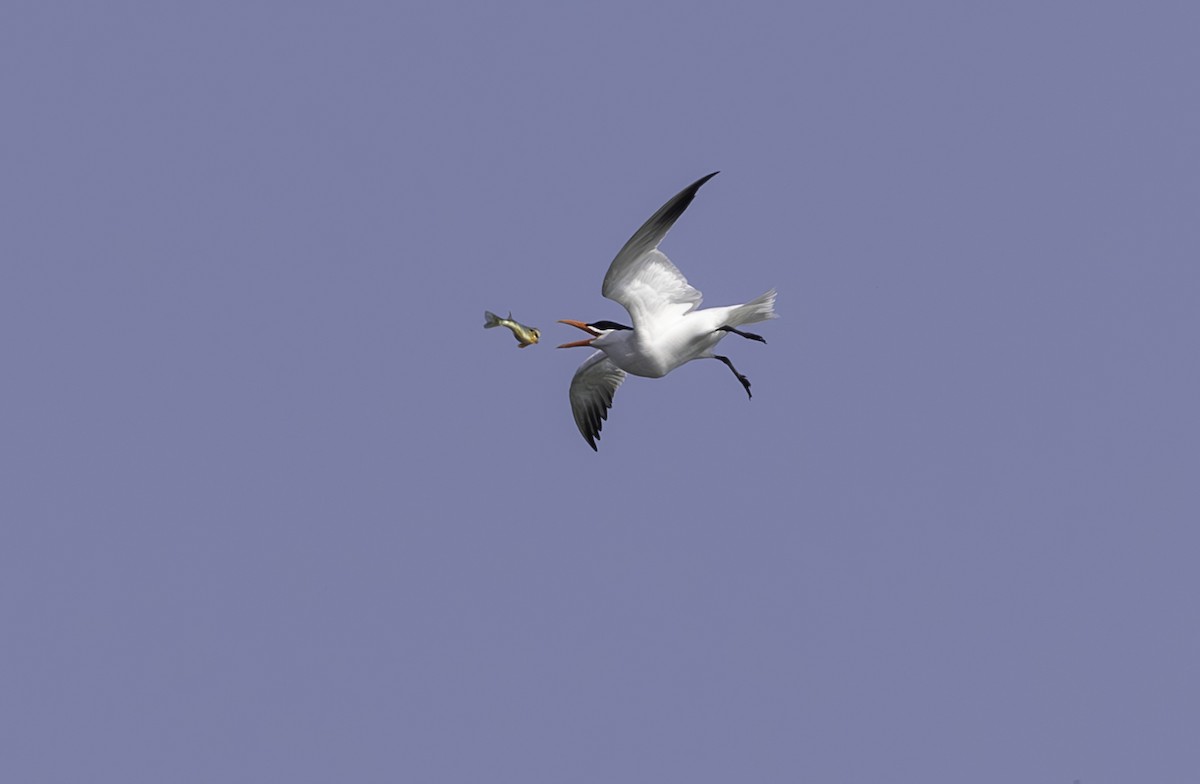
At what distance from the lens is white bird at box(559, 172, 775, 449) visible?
61.5ft

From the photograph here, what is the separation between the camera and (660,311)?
765 inches

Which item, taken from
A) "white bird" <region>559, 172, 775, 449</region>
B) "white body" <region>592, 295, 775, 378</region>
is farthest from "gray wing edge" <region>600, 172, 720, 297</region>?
"white body" <region>592, 295, 775, 378</region>

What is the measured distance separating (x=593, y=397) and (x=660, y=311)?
393 cm

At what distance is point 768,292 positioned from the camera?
63.5 feet

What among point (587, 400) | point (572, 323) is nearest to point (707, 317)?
point (572, 323)

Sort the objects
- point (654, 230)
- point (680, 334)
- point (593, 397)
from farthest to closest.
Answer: point (593, 397) < point (680, 334) < point (654, 230)

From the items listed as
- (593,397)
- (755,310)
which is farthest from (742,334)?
(593,397)

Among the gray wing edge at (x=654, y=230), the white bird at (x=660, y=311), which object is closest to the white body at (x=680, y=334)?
the white bird at (x=660, y=311)

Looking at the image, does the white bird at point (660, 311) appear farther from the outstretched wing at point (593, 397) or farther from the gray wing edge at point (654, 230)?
the outstretched wing at point (593, 397)

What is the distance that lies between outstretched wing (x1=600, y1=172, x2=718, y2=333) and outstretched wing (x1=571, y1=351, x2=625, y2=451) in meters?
3.37

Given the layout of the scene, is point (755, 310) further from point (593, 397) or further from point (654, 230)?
point (593, 397)

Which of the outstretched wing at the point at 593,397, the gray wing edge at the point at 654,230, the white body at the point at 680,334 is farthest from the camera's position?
the outstretched wing at the point at 593,397

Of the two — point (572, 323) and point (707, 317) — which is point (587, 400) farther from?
point (707, 317)

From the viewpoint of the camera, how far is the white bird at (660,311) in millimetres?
18750
